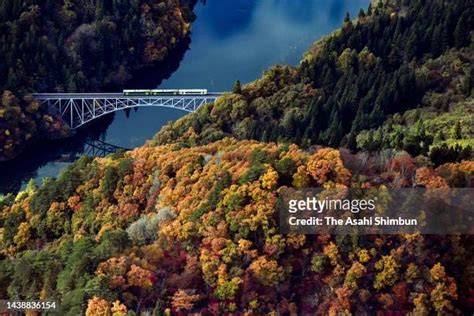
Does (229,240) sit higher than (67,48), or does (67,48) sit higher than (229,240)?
(67,48)

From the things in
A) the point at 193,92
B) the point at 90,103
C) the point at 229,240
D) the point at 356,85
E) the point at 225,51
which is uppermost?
the point at 225,51

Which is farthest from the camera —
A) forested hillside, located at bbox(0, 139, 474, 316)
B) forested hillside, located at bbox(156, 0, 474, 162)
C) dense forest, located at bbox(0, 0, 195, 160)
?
dense forest, located at bbox(0, 0, 195, 160)

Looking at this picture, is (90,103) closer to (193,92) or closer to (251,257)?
(193,92)

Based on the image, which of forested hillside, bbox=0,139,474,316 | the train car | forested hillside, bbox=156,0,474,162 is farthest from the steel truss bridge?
forested hillside, bbox=0,139,474,316

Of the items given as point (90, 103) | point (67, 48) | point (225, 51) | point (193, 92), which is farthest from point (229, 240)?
point (225, 51)

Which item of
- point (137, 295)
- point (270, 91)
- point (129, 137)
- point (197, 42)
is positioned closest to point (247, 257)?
point (137, 295)

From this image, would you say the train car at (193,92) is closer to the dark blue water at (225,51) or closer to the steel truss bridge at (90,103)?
the steel truss bridge at (90,103)

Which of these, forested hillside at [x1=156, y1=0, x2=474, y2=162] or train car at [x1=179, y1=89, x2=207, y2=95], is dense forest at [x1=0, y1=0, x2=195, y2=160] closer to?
train car at [x1=179, y1=89, x2=207, y2=95]
